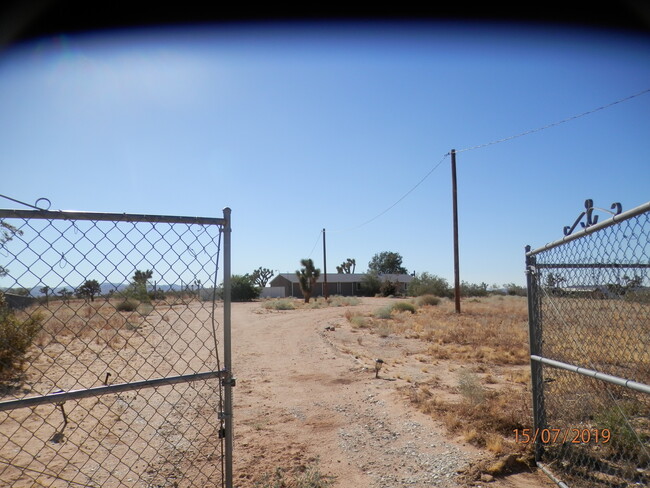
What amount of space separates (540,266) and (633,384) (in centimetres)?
166

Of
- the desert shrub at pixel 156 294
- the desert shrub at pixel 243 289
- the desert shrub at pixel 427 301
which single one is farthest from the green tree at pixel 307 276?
the desert shrub at pixel 156 294

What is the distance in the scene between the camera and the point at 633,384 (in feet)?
8.85

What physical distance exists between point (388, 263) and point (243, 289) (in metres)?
47.6

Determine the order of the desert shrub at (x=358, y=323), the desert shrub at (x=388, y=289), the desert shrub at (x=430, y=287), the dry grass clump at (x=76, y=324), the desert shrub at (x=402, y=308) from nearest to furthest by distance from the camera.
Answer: the dry grass clump at (x=76, y=324)
the desert shrub at (x=358, y=323)
the desert shrub at (x=402, y=308)
the desert shrub at (x=430, y=287)
the desert shrub at (x=388, y=289)

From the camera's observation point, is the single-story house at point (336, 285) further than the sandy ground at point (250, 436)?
Yes

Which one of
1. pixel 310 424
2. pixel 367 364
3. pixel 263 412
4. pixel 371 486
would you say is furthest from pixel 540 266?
pixel 367 364

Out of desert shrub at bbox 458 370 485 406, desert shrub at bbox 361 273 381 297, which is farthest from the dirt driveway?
desert shrub at bbox 361 273 381 297

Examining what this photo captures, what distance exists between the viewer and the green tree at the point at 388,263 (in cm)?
9769

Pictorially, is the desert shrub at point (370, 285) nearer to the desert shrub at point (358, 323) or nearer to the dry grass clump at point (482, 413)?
the desert shrub at point (358, 323)

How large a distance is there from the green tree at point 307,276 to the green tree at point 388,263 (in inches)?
1861

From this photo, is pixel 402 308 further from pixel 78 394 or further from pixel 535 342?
pixel 78 394

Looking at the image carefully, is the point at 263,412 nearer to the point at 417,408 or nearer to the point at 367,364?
the point at 417,408
